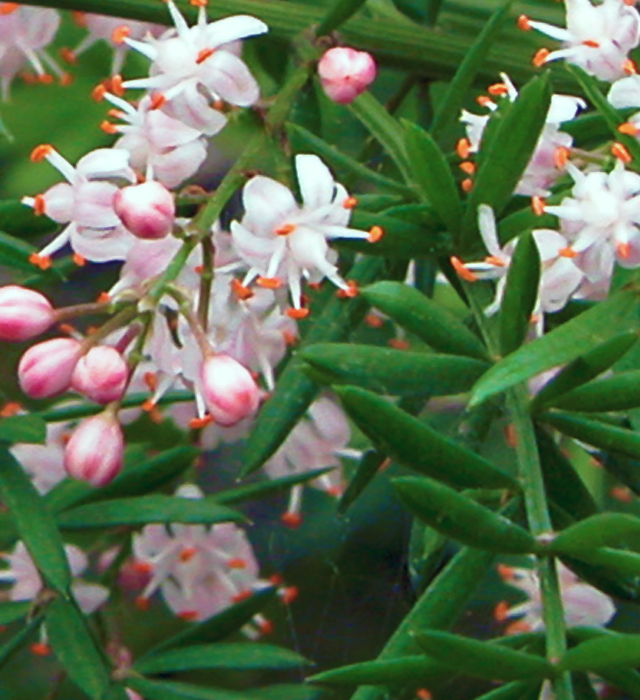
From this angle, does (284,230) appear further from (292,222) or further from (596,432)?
(596,432)

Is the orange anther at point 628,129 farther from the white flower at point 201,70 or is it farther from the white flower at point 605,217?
the white flower at point 201,70

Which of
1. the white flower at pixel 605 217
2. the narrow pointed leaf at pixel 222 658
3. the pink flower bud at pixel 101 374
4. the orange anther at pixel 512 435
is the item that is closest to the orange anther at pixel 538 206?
the white flower at pixel 605 217

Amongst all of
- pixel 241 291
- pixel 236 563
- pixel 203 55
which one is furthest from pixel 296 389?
pixel 236 563

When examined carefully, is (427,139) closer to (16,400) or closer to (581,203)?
(581,203)

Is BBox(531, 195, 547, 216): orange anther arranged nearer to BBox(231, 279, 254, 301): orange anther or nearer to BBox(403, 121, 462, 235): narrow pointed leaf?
BBox(403, 121, 462, 235): narrow pointed leaf

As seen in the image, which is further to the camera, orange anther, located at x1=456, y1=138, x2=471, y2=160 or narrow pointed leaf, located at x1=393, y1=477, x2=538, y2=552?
orange anther, located at x1=456, y1=138, x2=471, y2=160

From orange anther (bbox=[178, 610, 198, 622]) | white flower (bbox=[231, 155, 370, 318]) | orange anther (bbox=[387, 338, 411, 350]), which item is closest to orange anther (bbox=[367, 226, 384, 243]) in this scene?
white flower (bbox=[231, 155, 370, 318])
